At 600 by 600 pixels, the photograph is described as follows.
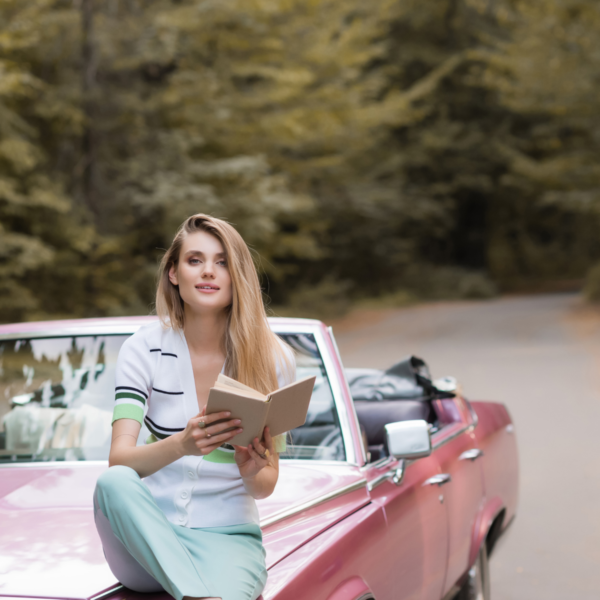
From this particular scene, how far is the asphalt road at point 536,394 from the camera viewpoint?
5.11m

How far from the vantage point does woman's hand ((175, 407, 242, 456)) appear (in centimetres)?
183

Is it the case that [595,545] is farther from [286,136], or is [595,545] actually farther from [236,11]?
→ [286,136]

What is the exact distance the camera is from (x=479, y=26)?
127ft

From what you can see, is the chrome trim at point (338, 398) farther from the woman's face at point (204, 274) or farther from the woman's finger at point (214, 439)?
the woman's finger at point (214, 439)

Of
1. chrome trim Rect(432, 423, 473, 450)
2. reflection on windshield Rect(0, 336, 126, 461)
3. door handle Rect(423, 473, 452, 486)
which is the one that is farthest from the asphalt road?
reflection on windshield Rect(0, 336, 126, 461)

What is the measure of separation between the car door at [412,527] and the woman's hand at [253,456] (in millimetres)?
908

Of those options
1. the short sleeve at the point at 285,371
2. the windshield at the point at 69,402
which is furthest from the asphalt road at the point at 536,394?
the short sleeve at the point at 285,371

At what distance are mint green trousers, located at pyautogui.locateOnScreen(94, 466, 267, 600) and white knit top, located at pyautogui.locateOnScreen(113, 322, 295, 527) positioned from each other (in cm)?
7

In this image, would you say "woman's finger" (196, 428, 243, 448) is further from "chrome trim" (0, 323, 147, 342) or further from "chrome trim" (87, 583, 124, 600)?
"chrome trim" (0, 323, 147, 342)

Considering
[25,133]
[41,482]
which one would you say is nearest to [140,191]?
[25,133]

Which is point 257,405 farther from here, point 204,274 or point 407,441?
point 407,441

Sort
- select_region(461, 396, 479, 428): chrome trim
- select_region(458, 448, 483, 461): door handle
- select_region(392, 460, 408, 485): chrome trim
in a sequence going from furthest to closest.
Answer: select_region(461, 396, 479, 428): chrome trim
select_region(458, 448, 483, 461): door handle
select_region(392, 460, 408, 485): chrome trim

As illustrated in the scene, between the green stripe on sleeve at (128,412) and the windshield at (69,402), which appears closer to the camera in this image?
the green stripe on sleeve at (128,412)

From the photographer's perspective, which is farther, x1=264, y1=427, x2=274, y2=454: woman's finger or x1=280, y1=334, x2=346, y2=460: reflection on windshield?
x1=280, y1=334, x2=346, y2=460: reflection on windshield
